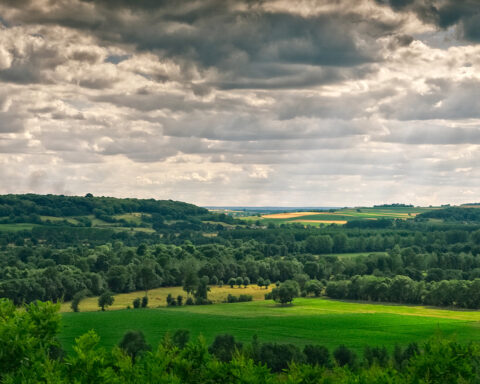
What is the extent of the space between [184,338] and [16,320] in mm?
46373

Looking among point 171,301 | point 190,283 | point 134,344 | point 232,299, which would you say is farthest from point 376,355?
point 190,283

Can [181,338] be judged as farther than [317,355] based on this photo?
Yes

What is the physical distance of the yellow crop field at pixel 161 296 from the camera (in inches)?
6137

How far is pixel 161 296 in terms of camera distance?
173 meters

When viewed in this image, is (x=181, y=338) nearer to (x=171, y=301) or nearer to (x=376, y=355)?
(x=376, y=355)

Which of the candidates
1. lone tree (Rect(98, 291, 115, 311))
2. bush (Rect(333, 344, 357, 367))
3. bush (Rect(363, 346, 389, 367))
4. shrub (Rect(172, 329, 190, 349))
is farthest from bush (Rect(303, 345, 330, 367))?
lone tree (Rect(98, 291, 115, 311))

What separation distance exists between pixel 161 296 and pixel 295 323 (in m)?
53.2

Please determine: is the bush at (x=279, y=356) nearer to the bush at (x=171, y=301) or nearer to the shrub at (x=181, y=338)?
the shrub at (x=181, y=338)

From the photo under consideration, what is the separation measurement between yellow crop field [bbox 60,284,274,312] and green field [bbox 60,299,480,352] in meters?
9.30

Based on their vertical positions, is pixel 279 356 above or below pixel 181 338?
above

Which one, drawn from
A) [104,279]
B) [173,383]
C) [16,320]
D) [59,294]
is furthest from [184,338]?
[104,279]

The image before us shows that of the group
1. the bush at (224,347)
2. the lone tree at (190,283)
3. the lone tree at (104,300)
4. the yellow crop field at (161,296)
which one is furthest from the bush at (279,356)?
the lone tree at (190,283)

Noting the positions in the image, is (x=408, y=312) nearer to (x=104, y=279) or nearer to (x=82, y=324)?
(x=82, y=324)

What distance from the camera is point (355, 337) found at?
115 metres
